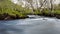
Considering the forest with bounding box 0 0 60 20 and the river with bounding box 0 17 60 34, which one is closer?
the river with bounding box 0 17 60 34

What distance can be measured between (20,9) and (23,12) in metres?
0.82

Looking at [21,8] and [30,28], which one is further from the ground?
[21,8]

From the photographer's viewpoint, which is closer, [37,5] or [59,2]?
[37,5]

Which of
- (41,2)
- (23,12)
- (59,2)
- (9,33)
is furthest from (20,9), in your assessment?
(9,33)

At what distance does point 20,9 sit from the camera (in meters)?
30.0

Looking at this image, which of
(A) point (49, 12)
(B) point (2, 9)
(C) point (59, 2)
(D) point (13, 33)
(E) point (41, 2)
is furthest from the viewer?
(C) point (59, 2)

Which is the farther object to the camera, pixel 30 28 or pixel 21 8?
pixel 21 8

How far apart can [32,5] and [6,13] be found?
4438 millimetres

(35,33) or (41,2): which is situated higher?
(41,2)

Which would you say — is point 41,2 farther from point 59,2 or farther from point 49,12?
point 59,2

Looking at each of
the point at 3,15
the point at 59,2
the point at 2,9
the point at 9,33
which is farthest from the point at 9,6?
the point at 9,33

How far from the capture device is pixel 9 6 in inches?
1112

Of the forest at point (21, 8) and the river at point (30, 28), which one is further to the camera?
the forest at point (21, 8)

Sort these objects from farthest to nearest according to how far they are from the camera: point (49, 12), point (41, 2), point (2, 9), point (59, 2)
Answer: point (59, 2)
point (49, 12)
point (2, 9)
point (41, 2)
